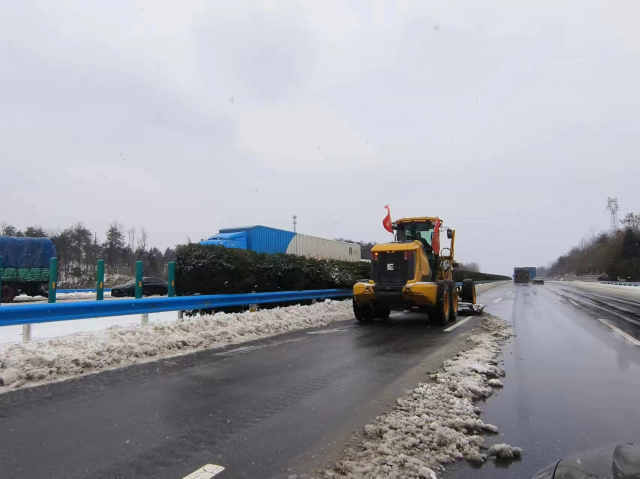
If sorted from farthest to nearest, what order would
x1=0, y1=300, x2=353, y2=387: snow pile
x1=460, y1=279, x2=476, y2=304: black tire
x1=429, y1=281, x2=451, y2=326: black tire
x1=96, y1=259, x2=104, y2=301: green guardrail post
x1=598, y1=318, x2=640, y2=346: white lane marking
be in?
x1=460, y1=279, x2=476, y2=304: black tire, x1=96, y1=259, x2=104, y2=301: green guardrail post, x1=429, y1=281, x2=451, y2=326: black tire, x1=598, y1=318, x2=640, y2=346: white lane marking, x1=0, y1=300, x2=353, y2=387: snow pile

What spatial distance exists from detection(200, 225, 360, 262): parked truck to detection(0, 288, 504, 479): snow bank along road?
945cm

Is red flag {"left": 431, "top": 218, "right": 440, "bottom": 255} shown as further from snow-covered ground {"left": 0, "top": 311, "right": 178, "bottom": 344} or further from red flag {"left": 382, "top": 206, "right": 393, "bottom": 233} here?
snow-covered ground {"left": 0, "top": 311, "right": 178, "bottom": 344}

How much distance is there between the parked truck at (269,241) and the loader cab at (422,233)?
247 inches

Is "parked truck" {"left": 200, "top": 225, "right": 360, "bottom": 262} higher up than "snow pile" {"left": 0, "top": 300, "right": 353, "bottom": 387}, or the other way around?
"parked truck" {"left": 200, "top": 225, "right": 360, "bottom": 262}

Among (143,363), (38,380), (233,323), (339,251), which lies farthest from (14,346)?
(339,251)

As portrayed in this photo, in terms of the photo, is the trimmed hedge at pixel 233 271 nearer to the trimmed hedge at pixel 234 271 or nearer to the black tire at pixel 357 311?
the trimmed hedge at pixel 234 271

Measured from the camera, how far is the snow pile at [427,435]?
9.95 feet

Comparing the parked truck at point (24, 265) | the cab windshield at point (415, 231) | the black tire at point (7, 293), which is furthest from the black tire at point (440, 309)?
the black tire at point (7, 293)

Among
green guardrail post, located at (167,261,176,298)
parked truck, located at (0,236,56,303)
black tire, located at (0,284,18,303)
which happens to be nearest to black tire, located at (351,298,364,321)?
green guardrail post, located at (167,261,176,298)

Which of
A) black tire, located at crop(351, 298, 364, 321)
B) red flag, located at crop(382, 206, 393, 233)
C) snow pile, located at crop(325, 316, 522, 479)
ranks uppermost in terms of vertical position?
red flag, located at crop(382, 206, 393, 233)

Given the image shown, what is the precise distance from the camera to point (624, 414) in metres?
4.34

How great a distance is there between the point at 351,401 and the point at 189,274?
9232 millimetres

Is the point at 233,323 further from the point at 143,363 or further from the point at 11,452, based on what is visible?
the point at 11,452

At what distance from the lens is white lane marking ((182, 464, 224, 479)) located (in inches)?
115
